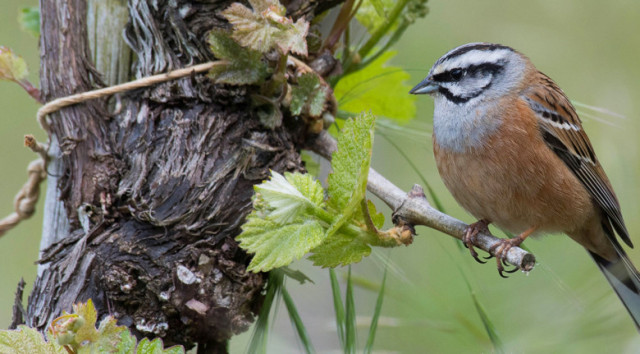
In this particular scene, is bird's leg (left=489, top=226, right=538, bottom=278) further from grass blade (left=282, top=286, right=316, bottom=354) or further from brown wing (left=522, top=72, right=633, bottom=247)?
grass blade (left=282, top=286, right=316, bottom=354)

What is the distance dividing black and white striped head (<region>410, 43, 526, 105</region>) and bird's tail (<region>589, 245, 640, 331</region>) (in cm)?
74

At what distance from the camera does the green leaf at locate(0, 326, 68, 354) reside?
4.81 ft

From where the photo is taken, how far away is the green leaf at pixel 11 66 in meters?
1.95

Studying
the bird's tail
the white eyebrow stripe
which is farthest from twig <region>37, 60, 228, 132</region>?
the bird's tail

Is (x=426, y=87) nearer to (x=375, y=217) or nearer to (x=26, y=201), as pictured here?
(x=375, y=217)

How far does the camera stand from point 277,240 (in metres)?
1.60

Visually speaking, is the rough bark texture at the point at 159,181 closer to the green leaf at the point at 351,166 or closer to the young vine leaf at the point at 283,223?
the young vine leaf at the point at 283,223

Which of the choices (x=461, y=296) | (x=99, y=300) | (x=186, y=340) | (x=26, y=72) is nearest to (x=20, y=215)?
(x=26, y=72)

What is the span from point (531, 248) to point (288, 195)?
3.09 feet

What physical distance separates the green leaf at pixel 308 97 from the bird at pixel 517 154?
58 centimetres

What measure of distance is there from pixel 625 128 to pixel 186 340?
4.39ft

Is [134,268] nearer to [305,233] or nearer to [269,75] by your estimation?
[305,233]

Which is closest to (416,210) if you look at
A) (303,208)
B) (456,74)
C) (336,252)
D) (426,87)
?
(336,252)

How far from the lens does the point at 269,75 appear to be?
2014mm
